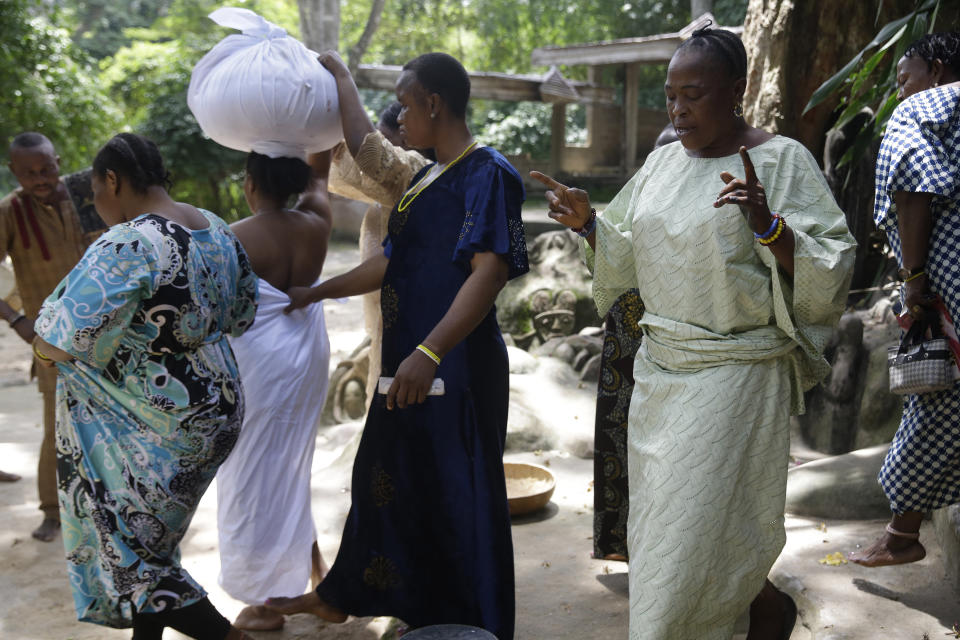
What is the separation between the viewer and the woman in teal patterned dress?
8.24 ft

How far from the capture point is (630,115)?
12.6 meters

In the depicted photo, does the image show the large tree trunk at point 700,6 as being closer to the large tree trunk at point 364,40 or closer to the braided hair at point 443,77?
the large tree trunk at point 364,40

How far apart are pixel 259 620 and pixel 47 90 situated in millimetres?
8459

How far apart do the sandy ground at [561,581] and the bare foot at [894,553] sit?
7 centimetres

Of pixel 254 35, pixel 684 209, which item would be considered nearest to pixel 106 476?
pixel 254 35

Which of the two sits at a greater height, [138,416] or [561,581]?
[138,416]

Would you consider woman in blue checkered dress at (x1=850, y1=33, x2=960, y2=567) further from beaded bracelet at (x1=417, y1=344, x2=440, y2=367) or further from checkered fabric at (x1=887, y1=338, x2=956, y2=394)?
beaded bracelet at (x1=417, y1=344, x2=440, y2=367)

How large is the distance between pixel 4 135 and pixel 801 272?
9.73 meters

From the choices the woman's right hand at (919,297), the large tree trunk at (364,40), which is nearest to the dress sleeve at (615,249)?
the woman's right hand at (919,297)

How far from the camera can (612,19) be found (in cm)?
1917

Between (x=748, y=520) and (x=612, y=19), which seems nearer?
(x=748, y=520)

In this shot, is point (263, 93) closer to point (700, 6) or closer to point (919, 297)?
point (919, 297)

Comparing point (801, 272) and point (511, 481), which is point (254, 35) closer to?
point (801, 272)

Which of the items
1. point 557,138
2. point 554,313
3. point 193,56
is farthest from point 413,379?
point 193,56
